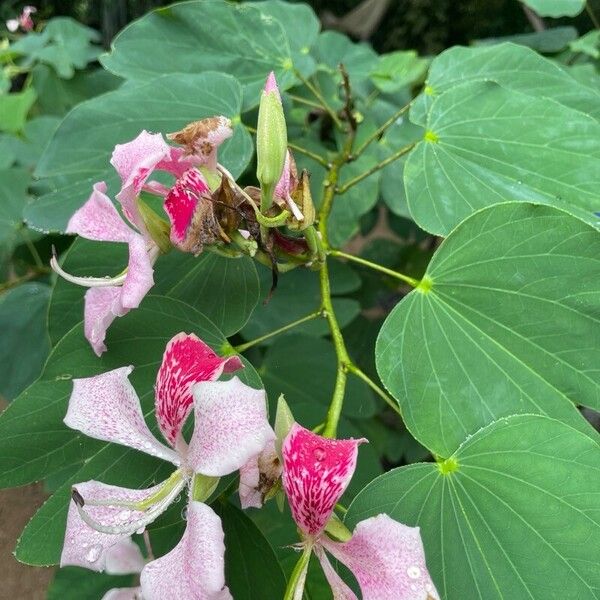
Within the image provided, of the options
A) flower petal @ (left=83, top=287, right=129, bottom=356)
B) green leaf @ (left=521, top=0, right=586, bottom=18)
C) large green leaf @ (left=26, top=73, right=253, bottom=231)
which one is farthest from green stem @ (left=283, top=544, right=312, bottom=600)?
green leaf @ (left=521, top=0, right=586, bottom=18)

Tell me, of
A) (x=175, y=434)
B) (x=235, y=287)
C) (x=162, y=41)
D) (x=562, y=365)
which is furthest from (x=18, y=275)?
(x=562, y=365)

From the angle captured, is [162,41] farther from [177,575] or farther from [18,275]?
[177,575]

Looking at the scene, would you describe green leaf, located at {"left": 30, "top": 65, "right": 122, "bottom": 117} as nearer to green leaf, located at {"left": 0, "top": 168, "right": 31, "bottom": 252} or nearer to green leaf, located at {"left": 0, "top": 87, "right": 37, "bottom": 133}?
green leaf, located at {"left": 0, "top": 87, "right": 37, "bottom": 133}

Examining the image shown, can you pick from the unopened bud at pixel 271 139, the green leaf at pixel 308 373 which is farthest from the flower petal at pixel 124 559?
the green leaf at pixel 308 373

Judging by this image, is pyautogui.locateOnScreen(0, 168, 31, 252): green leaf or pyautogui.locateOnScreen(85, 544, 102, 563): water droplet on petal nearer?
pyautogui.locateOnScreen(85, 544, 102, 563): water droplet on petal

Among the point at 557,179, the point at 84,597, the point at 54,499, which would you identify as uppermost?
the point at 557,179

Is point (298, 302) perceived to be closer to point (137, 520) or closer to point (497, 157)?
point (497, 157)
